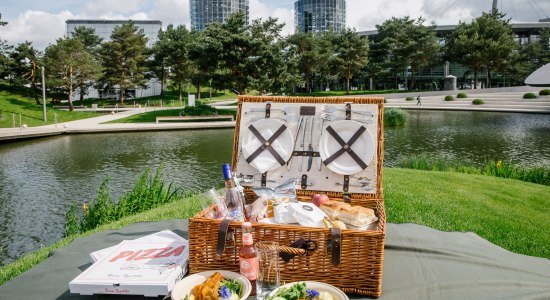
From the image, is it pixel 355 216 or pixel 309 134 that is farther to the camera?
pixel 309 134

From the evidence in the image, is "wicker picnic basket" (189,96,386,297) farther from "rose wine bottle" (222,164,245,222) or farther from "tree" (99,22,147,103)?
"tree" (99,22,147,103)

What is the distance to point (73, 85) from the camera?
128 ft

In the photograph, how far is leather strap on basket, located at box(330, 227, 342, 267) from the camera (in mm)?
2248

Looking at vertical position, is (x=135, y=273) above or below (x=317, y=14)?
below

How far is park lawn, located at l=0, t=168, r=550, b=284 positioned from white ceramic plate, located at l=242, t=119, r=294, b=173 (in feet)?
6.52

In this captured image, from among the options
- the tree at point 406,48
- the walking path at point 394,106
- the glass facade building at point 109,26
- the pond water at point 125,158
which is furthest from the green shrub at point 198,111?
the glass facade building at point 109,26

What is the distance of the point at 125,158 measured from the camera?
1441 cm

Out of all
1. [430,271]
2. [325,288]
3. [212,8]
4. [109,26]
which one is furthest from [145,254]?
[212,8]

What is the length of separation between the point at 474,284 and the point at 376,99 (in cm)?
149

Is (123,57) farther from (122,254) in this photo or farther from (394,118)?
(122,254)

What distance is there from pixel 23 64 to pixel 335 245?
5004 cm

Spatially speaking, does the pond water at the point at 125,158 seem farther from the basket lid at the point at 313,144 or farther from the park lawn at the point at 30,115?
the park lawn at the point at 30,115

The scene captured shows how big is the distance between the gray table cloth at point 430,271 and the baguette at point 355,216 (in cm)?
34

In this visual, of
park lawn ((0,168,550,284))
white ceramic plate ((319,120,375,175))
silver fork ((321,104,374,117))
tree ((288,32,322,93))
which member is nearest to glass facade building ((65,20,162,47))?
tree ((288,32,322,93))
